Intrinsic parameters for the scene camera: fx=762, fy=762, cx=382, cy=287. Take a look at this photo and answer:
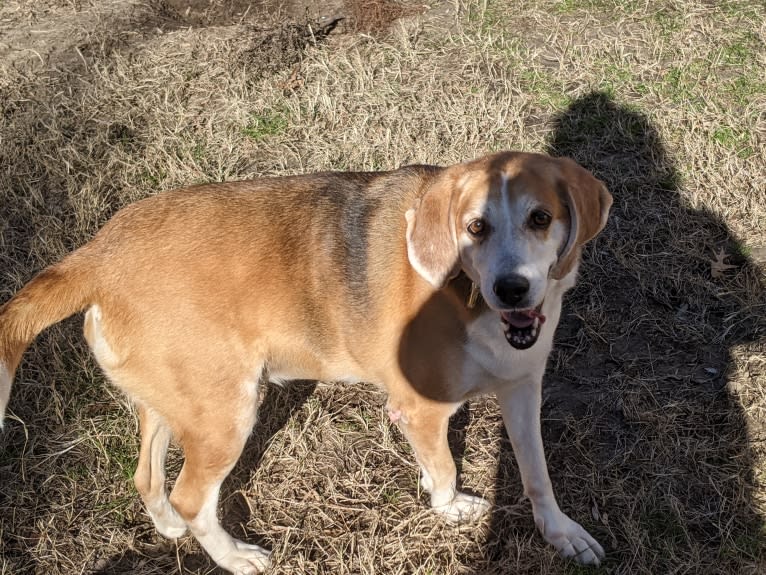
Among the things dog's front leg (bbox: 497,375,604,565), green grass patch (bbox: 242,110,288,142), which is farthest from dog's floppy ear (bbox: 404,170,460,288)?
green grass patch (bbox: 242,110,288,142)

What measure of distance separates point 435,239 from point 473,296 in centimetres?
26

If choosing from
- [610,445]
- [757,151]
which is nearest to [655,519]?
[610,445]

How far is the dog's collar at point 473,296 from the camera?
2754 mm

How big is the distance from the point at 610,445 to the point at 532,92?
8.63 feet

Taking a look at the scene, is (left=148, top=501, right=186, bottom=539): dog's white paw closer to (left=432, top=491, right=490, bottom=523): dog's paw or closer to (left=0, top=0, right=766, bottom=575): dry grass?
(left=0, top=0, right=766, bottom=575): dry grass

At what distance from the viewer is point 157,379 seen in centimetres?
293

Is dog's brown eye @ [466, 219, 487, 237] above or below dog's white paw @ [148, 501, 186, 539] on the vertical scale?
above

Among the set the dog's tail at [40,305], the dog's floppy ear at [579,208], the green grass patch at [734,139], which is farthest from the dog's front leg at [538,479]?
the green grass patch at [734,139]

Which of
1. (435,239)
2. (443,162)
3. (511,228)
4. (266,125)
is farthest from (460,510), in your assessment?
(266,125)

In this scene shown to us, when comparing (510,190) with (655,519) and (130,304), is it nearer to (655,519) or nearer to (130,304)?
(130,304)

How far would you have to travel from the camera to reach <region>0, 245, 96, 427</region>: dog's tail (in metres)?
2.69

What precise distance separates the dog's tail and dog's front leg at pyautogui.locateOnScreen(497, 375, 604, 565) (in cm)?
172

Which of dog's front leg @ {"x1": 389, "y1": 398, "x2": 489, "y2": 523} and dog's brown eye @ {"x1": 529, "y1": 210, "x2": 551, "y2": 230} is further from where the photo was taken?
Result: dog's front leg @ {"x1": 389, "y1": 398, "x2": 489, "y2": 523}

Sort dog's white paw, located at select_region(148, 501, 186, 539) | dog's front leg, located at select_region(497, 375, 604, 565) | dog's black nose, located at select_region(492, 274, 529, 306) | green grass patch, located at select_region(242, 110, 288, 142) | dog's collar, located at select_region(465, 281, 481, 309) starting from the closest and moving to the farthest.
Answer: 1. dog's black nose, located at select_region(492, 274, 529, 306)
2. dog's collar, located at select_region(465, 281, 481, 309)
3. dog's front leg, located at select_region(497, 375, 604, 565)
4. dog's white paw, located at select_region(148, 501, 186, 539)
5. green grass patch, located at select_region(242, 110, 288, 142)
